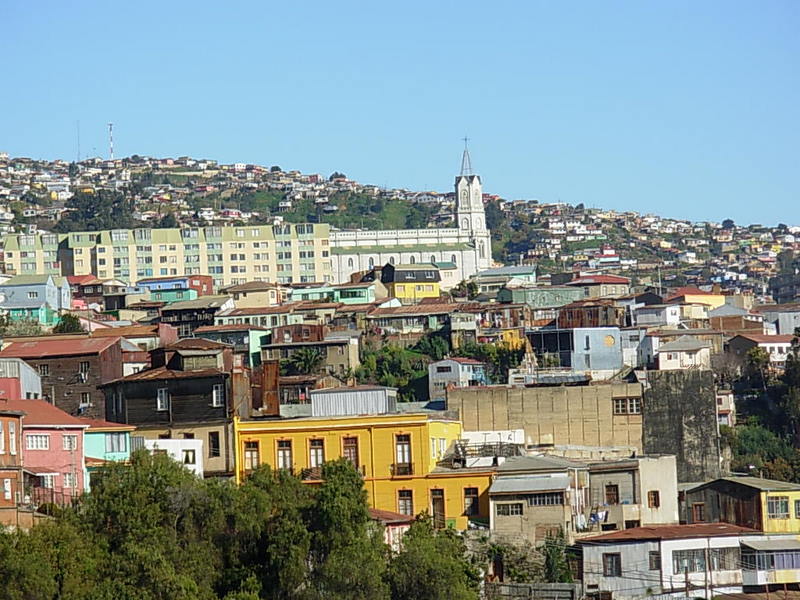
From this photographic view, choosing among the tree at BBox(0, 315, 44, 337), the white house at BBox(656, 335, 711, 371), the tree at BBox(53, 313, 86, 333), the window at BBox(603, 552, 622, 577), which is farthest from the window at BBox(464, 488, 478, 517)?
the tree at BBox(53, 313, 86, 333)

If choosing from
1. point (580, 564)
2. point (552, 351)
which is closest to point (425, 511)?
point (580, 564)

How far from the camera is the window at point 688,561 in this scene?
43938mm

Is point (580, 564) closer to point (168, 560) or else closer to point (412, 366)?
point (168, 560)

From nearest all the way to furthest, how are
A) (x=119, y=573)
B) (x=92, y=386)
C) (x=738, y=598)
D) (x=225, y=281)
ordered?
(x=119, y=573) < (x=738, y=598) < (x=92, y=386) < (x=225, y=281)

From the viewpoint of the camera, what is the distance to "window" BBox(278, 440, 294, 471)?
1911 inches

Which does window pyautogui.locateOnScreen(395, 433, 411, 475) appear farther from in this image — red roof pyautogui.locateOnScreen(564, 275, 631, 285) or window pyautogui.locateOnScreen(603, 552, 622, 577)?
red roof pyautogui.locateOnScreen(564, 275, 631, 285)

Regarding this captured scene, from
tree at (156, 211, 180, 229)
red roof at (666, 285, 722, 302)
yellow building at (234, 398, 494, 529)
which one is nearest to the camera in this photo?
yellow building at (234, 398, 494, 529)

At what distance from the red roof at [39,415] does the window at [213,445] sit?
4.02m

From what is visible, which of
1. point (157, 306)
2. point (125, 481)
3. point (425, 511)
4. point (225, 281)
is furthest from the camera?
point (225, 281)

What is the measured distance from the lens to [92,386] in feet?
180

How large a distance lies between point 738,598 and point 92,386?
2019 centimetres

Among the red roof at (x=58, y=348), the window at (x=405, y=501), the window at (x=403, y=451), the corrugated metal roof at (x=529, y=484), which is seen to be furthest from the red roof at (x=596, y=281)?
the corrugated metal roof at (x=529, y=484)

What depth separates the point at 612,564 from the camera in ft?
145

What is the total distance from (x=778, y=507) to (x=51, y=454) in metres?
17.7
